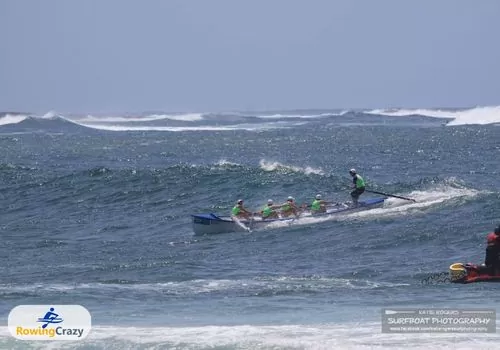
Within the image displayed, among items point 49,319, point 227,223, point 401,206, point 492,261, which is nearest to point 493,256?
point 492,261

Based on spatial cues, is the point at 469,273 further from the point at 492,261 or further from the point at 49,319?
the point at 49,319

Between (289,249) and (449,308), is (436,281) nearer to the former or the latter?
(449,308)

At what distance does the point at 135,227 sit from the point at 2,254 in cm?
565

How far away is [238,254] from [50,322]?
9.46 meters

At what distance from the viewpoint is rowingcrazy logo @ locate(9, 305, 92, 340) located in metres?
13.5

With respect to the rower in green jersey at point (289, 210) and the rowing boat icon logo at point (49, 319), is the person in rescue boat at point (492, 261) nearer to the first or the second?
the rowing boat icon logo at point (49, 319)

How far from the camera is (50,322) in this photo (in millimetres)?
14297

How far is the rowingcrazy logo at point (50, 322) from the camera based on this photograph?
13523 millimetres

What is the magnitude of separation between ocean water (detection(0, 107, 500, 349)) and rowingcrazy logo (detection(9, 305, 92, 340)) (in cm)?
23

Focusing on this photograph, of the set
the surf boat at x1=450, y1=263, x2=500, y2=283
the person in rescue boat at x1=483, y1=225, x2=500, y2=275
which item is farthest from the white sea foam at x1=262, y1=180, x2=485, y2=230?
the surf boat at x1=450, y1=263, x2=500, y2=283

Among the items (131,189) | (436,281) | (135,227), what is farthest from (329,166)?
(436,281)

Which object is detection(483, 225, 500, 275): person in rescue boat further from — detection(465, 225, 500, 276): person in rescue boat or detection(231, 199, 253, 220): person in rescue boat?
detection(231, 199, 253, 220): person in rescue boat

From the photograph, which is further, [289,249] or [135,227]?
[135,227]

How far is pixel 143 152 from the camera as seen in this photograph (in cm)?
Answer: 5997
